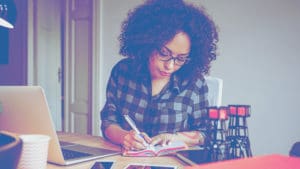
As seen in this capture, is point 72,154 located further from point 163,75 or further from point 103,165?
point 163,75

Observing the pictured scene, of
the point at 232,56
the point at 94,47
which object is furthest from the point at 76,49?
the point at 232,56

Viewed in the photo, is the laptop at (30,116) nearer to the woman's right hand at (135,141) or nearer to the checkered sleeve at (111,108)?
the woman's right hand at (135,141)

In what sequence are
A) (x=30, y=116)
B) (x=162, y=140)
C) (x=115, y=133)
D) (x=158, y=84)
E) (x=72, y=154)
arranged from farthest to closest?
(x=158, y=84) → (x=115, y=133) → (x=162, y=140) → (x=72, y=154) → (x=30, y=116)

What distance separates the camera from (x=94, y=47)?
3297 millimetres

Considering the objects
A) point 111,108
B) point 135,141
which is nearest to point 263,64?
point 111,108

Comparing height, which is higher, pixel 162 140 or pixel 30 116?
pixel 30 116

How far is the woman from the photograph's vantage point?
1.61 meters

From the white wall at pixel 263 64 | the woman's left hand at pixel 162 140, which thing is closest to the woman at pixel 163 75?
the woman's left hand at pixel 162 140

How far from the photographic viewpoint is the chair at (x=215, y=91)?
5.65ft

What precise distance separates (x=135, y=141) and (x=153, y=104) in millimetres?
399

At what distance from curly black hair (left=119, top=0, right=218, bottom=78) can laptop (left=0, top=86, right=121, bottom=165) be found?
675 mm

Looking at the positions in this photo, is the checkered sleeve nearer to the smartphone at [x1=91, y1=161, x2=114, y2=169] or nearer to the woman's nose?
the woman's nose

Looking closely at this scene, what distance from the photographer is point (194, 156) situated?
1.11 m

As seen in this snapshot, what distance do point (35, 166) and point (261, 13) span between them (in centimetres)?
205
